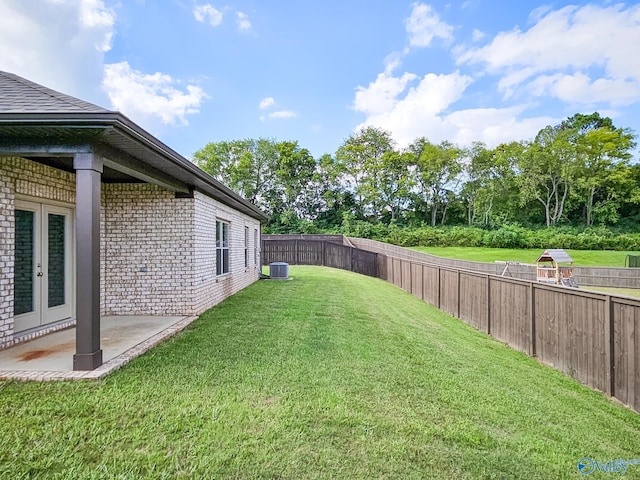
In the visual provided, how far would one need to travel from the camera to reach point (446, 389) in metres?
3.96

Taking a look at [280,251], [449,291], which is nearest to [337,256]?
[280,251]

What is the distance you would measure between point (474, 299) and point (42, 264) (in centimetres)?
815

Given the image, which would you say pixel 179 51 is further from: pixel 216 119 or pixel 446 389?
pixel 446 389

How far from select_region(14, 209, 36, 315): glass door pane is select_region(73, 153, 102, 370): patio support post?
6.04 ft

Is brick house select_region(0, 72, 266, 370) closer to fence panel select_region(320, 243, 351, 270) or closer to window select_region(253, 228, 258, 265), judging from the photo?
window select_region(253, 228, 258, 265)

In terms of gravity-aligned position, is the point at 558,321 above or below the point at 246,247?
below

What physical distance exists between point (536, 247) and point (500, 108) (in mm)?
13049

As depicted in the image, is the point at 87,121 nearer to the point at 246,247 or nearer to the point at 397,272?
the point at 246,247

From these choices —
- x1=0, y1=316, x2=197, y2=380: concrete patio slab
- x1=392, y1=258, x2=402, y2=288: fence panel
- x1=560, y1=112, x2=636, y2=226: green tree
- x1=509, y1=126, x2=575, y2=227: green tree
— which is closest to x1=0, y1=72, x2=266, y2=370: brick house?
x1=0, y1=316, x2=197, y2=380: concrete patio slab

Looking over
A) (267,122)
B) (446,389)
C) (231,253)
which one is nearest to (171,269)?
(231,253)

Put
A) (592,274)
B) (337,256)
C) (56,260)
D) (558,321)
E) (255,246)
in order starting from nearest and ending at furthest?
(558,321) → (56,260) → (255,246) → (592,274) → (337,256)

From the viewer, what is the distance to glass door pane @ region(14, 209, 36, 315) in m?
4.94

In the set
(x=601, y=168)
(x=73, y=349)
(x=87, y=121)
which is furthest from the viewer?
(x=601, y=168)

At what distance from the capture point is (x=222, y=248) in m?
9.15
